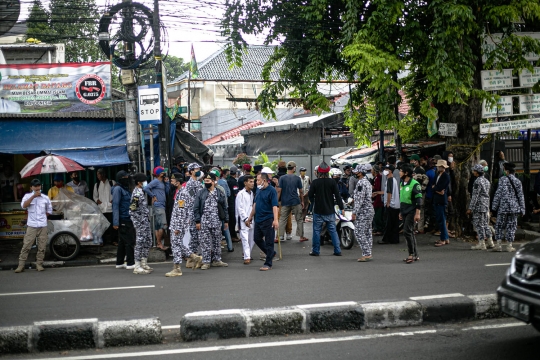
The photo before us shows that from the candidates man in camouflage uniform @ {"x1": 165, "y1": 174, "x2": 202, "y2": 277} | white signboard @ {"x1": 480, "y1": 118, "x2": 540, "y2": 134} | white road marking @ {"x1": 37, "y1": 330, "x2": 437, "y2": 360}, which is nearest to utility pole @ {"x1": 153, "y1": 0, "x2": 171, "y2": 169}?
man in camouflage uniform @ {"x1": 165, "y1": 174, "x2": 202, "y2": 277}

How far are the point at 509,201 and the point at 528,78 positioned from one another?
399 cm

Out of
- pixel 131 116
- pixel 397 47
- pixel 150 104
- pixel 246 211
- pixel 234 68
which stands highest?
pixel 234 68

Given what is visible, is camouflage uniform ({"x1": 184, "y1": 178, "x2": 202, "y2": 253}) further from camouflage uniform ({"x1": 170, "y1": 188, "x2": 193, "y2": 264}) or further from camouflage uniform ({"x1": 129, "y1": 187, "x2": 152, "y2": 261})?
camouflage uniform ({"x1": 129, "y1": 187, "x2": 152, "y2": 261})

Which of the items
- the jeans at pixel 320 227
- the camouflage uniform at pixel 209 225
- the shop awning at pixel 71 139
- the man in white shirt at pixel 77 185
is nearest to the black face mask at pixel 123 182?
the camouflage uniform at pixel 209 225

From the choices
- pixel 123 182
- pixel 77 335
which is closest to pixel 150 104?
pixel 123 182

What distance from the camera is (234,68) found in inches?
1838

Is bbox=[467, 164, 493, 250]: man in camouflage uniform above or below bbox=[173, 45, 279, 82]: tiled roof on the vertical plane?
below

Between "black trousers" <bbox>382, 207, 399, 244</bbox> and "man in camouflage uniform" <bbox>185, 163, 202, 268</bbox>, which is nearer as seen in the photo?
"man in camouflage uniform" <bbox>185, 163, 202, 268</bbox>

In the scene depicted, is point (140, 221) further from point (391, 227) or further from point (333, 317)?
point (391, 227)

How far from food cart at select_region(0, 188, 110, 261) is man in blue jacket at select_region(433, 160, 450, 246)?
774cm

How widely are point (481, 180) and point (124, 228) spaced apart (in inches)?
297

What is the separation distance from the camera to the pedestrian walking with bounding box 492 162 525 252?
12.3m

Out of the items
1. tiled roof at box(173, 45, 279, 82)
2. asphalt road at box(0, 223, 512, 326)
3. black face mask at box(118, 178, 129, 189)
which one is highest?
tiled roof at box(173, 45, 279, 82)

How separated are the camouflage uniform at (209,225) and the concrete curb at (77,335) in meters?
4.76
